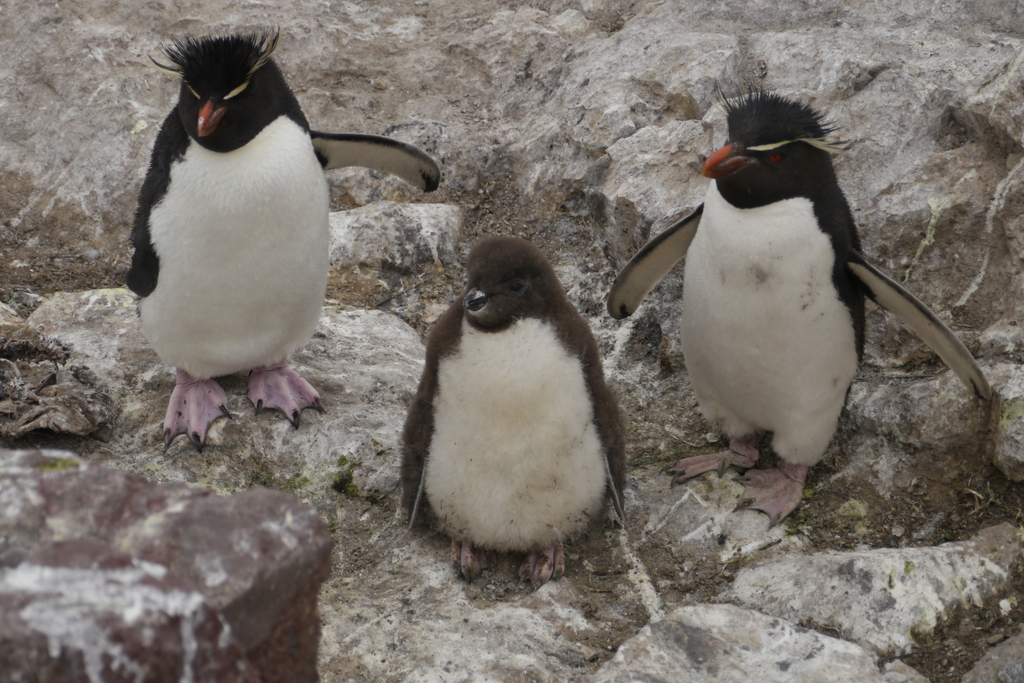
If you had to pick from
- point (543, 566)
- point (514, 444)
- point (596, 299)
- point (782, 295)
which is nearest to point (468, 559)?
point (543, 566)

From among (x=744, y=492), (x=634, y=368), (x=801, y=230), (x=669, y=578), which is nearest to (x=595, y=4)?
(x=634, y=368)

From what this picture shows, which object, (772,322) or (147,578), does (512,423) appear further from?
(147,578)

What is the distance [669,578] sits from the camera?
9.72 ft

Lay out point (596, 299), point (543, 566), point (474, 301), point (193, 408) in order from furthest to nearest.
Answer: point (596, 299) < point (193, 408) < point (543, 566) < point (474, 301)

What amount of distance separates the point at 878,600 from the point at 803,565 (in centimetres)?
25

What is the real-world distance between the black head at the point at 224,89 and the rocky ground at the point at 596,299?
46.3 inches

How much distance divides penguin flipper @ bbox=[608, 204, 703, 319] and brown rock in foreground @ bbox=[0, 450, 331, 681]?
2.39 meters

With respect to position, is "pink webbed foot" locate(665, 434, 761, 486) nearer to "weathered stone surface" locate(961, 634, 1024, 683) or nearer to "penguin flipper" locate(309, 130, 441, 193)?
"weathered stone surface" locate(961, 634, 1024, 683)

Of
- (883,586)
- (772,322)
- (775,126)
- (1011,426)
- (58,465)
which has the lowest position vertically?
(883,586)

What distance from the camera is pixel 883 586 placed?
2.67 meters

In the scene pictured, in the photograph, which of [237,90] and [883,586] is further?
[237,90]

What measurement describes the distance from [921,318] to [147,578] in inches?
109

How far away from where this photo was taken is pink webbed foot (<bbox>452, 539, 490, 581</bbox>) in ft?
9.37

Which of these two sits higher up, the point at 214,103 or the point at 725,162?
the point at 214,103
